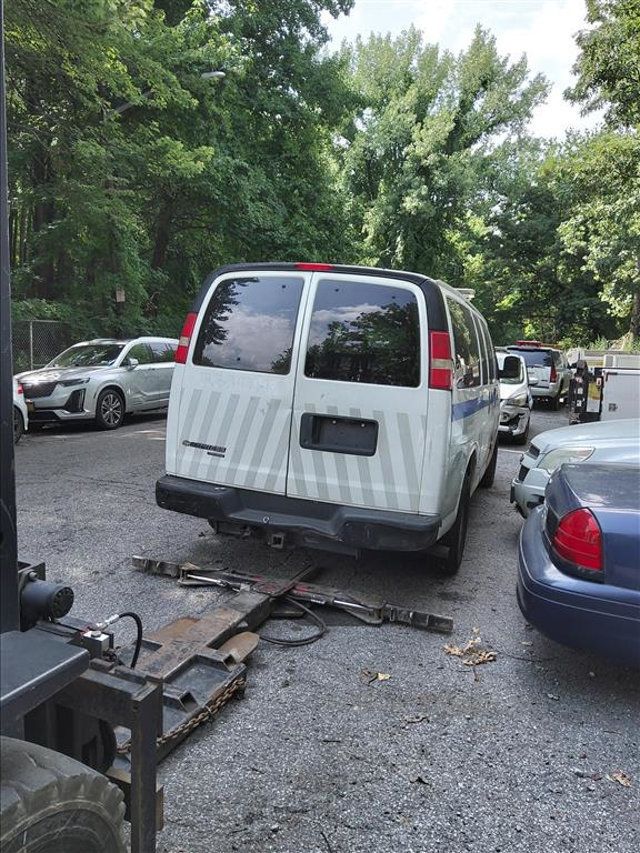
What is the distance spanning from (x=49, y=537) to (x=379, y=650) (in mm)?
3056

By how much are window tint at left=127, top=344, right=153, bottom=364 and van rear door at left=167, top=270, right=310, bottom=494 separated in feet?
28.0

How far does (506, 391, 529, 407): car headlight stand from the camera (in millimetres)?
11070

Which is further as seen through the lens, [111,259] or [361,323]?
[111,259]

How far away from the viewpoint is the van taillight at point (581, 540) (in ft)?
9.97

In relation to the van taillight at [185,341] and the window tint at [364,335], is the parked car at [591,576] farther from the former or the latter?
the van taillight at [185,341]

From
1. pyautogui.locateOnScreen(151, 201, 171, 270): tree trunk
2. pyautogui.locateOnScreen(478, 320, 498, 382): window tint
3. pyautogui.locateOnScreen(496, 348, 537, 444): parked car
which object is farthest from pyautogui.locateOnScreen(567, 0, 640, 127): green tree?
pyautogui.locateOnScreen(478, 320, 498, 382): window tint

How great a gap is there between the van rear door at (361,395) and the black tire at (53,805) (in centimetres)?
262

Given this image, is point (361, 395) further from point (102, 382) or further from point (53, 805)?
point (102, 382)

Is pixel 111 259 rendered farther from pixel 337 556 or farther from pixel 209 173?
pixel 337 556

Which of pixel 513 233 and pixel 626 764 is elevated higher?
pixel 513 233

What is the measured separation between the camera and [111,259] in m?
15.1

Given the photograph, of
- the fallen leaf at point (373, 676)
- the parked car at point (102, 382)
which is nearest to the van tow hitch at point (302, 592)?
the fallen leaf at point (373, 676)

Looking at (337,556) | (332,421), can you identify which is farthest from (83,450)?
(332,421)

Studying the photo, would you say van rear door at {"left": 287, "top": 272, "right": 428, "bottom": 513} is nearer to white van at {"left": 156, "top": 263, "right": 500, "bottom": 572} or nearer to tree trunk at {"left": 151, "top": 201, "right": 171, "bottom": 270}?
white van at {"left": 156, "top": 263, "right": 500, "bottom": 572}
